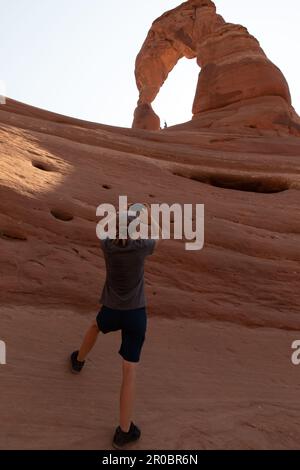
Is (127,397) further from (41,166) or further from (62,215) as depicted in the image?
(41,166)

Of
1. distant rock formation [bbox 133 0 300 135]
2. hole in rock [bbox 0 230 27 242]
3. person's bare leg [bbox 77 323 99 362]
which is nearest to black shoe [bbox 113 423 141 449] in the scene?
person's bare leg [bbox 77 323 99 362]

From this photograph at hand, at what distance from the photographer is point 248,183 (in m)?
9.69

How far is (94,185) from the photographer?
6.75m

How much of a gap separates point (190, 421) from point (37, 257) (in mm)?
2472

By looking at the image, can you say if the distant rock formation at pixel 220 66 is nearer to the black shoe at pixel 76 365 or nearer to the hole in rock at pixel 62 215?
the hole in rock at pixel 62 215

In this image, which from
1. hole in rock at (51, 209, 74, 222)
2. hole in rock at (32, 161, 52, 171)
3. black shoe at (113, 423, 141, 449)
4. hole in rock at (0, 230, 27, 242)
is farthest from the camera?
hole in rock at (32, 161, 52, 171)

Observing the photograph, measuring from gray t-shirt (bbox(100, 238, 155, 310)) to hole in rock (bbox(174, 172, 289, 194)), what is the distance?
656 centimetres

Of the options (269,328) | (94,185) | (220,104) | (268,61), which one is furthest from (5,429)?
(268,61)

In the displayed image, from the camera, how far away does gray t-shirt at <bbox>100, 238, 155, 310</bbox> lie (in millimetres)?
3006

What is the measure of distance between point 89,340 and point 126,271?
2.43 feet

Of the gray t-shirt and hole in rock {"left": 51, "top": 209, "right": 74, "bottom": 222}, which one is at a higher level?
hole in rock {"left": 51, "top": 209, "right": 74, "bottom": 222}

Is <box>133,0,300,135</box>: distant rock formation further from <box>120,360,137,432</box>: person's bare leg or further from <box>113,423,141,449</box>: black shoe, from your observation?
<box>113,423,141,449</box>: black shoe

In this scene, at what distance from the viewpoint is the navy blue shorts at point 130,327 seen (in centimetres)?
296

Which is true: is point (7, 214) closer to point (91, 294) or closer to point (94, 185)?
point (91, 294)
